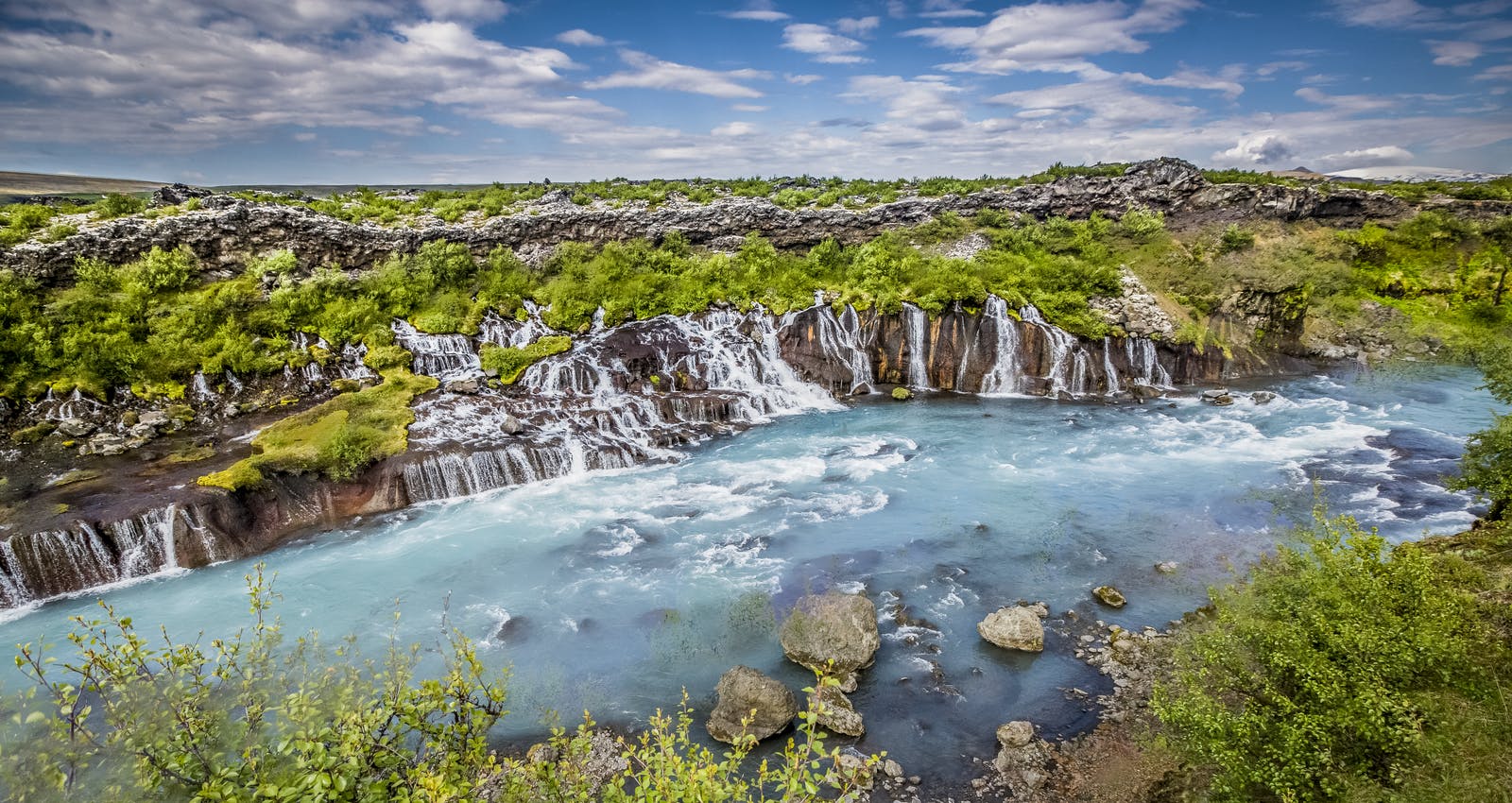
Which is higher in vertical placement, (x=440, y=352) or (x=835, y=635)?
(x=440, y=352)

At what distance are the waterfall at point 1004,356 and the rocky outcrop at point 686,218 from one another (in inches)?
590

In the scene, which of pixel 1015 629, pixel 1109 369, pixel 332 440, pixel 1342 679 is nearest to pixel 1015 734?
pixel 1015 629

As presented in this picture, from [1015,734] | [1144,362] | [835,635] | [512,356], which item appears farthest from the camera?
[1144,362]

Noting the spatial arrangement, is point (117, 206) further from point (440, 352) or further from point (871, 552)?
point (871, 552)

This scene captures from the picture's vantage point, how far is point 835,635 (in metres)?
15.8

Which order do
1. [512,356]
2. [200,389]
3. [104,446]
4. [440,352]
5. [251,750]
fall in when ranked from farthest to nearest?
[440,352], [512,356], [200,389], [104,446], [251,750]

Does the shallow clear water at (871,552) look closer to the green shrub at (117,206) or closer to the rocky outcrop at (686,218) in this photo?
the rocky outcrop at (686,218)

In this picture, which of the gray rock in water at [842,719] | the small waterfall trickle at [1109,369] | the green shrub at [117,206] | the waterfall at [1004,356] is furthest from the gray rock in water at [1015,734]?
the green shrub at [117,206]

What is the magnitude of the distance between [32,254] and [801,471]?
3704 cm

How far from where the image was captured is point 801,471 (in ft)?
89.4

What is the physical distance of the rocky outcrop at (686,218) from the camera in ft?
116

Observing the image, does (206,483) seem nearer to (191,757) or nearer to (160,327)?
(160,327)

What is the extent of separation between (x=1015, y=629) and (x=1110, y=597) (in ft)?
11.3

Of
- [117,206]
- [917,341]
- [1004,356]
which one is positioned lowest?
[1004,356]
